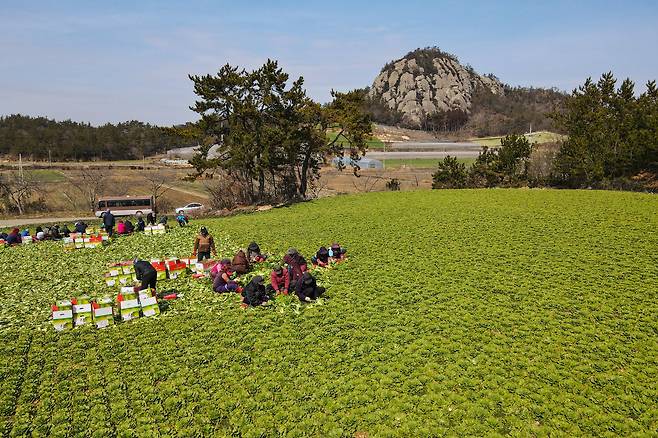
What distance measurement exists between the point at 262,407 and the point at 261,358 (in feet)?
6.83

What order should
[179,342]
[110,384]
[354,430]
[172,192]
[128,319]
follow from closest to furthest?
[354,430]
[110,384]
[179,342]
[128,319]
[172,192]

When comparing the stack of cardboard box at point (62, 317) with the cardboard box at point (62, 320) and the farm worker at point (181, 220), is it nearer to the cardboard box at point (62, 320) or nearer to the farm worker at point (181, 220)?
the cardboard box at point (62, 320)

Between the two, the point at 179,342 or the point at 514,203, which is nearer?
the point at 179,342

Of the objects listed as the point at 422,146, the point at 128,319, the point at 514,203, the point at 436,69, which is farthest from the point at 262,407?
the point at 436,69

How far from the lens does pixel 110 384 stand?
1053cm

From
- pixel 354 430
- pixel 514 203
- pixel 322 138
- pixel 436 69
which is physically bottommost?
pixel 354 430

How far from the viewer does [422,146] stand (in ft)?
350

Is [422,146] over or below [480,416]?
over

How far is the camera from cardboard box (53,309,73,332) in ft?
44.7

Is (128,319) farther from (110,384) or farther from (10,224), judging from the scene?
(10,224)

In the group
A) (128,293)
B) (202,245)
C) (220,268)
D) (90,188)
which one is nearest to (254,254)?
(202,245)

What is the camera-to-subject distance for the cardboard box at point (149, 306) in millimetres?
14547

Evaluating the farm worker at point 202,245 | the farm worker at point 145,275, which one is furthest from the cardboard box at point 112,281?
the farm worker at point 202,245

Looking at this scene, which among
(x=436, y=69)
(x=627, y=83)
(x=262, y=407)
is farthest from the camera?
(x=436, y=69)
